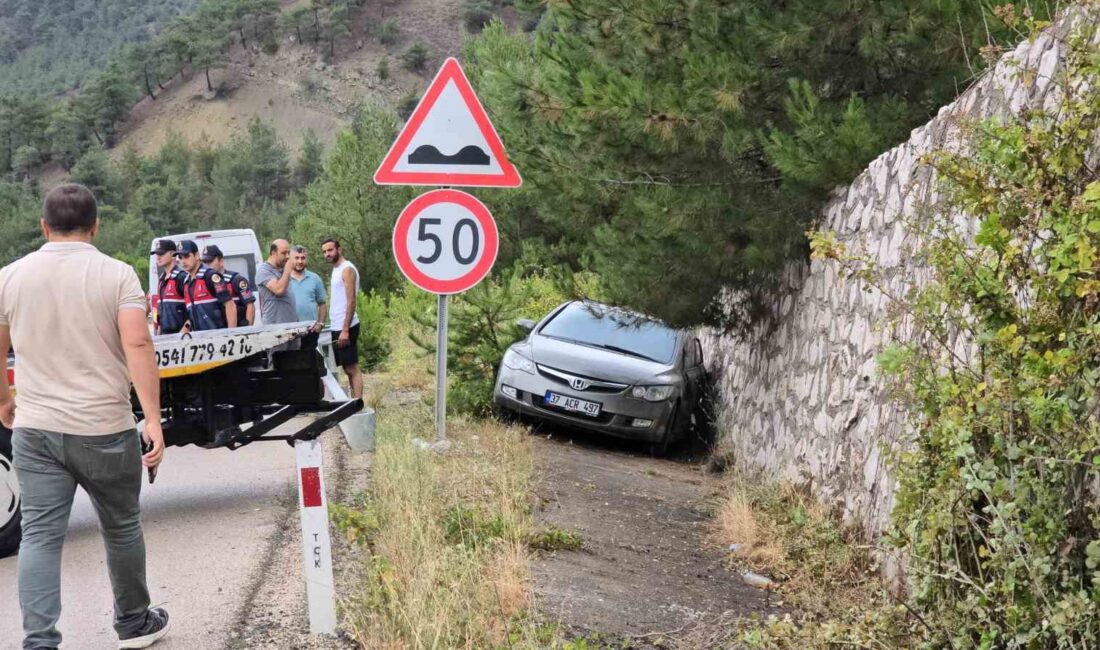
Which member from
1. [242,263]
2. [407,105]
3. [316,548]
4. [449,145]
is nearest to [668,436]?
[449,145]

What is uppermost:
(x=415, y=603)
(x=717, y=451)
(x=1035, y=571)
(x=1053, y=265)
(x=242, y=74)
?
(x=242, y=74)

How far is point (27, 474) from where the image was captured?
502cm

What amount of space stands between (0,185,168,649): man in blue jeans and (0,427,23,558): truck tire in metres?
2.27

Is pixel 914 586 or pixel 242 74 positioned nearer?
pixel 914 586

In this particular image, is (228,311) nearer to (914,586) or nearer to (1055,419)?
(914,586)

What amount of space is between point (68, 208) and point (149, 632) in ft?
5.93

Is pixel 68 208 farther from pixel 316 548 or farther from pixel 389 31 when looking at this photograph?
pixel 389 31

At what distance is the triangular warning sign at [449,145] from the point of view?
340 inches

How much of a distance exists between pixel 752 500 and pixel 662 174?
249 cm

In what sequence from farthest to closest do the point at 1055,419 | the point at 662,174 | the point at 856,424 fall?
the point at 662,174 → the point at 856,424 → the point at 1055,419

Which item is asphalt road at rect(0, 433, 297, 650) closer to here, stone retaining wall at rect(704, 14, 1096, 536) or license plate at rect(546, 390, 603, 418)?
license plate at rect(546, 390, 603, 418)

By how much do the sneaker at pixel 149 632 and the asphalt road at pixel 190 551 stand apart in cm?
5

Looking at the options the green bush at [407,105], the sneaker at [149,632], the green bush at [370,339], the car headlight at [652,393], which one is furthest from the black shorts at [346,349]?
the green bush at [407,105]

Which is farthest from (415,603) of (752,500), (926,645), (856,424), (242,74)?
(242,74)
